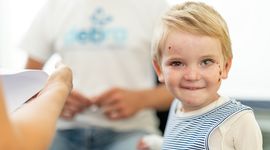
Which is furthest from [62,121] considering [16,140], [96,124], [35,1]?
[16,140]

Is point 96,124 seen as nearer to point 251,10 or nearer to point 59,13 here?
point 59,13

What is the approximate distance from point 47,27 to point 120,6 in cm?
28

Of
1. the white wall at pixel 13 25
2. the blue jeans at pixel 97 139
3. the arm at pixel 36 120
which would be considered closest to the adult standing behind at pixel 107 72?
the blue jeans at pixel 97 139

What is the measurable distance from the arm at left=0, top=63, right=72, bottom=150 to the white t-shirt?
2.08 ft

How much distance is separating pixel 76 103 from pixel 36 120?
764mm

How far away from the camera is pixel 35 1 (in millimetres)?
1975

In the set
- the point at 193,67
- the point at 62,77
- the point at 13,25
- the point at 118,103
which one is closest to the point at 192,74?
the point at 193,67

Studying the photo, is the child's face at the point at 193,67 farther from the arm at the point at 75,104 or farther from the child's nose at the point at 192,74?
the arm at the point at 75,104

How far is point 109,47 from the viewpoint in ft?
4.90

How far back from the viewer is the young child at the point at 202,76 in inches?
31.1

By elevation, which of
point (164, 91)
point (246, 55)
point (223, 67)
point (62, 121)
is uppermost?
point (223, 67)

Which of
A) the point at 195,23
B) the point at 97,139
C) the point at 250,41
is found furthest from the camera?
the point at 250,41

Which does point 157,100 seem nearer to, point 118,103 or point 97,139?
point 118,103

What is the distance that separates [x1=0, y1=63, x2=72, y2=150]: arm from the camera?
60 cm
